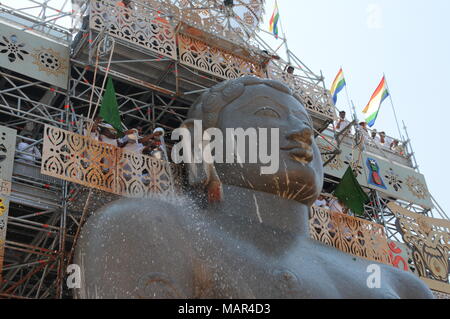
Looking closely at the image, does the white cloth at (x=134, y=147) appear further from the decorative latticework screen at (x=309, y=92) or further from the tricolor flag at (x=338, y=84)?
the tricolor flag at (x=338, y=84)

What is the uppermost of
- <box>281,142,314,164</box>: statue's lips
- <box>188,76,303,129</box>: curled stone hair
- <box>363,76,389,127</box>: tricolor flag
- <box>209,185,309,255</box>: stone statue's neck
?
<box>363,76,389,127</box>: tricolor flag

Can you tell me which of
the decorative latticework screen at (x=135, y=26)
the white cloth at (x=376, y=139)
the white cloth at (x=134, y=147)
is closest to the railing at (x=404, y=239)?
the white cloth at (x=134, y=147)

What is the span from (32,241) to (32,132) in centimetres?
177

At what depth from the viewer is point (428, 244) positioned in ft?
35.8

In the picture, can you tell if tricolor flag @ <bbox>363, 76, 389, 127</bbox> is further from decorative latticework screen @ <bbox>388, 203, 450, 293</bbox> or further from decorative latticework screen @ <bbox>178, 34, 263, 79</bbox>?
decorative latticework screen @ <bbox>178, 34, 263, 79</bbox>

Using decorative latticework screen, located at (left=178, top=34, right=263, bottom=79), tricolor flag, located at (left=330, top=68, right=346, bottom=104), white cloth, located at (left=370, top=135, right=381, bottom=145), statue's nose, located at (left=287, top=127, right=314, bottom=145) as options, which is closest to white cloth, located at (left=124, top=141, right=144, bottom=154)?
decorative latticework screen, located at (left=178, top=34, right=263, bottom=79)

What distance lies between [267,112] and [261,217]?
871 millimetres

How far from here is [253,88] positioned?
579cm

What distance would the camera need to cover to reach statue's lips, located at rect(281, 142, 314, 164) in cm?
537

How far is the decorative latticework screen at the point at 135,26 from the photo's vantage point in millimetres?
8985

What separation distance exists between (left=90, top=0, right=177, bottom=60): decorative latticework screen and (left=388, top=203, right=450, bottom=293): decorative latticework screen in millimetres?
4358

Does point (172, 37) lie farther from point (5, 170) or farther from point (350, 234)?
point (350, 234)

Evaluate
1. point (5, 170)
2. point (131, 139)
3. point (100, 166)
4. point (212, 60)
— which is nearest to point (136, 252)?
point (100, 166)

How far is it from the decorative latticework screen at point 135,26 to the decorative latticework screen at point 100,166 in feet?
7.12
